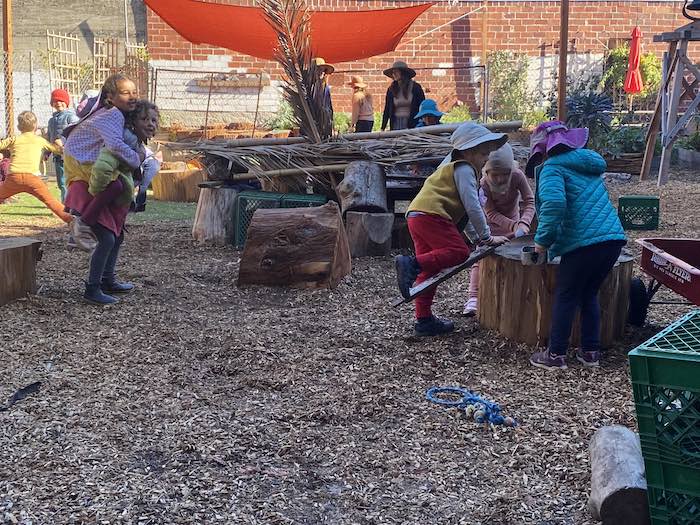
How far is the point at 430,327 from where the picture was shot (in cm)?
539

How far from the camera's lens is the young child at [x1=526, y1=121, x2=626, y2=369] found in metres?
4.43

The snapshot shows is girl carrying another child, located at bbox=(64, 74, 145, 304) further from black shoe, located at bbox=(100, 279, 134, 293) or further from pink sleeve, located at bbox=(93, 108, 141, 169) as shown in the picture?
black shoe, located at bbox=(100, 279, 134, 293)

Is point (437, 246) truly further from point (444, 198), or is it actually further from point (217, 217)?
point (217, 217)

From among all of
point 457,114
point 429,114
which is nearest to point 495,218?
point 429,114

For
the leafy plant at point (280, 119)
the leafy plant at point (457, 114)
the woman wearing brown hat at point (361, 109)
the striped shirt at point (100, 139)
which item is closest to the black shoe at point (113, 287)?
the striped shirt at point (100, 139)

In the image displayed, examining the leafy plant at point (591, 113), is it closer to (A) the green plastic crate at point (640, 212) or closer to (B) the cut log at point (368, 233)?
(A) the green plastic crate at point (640, 212)

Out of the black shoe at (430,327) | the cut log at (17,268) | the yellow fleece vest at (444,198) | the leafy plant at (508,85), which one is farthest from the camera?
the leafy plant at (508,85)

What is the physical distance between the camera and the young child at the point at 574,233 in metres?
4.43

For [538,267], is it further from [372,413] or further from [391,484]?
[391,484]

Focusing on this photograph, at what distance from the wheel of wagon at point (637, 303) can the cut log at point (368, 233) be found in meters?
3.31

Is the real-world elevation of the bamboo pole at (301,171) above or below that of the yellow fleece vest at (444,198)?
above

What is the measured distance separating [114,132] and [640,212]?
19.0 ft

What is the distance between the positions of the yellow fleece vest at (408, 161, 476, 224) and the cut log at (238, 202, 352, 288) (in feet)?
5.06

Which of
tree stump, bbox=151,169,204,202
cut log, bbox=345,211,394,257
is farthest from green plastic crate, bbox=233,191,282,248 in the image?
tree stump, bbox=151,169,204,202
